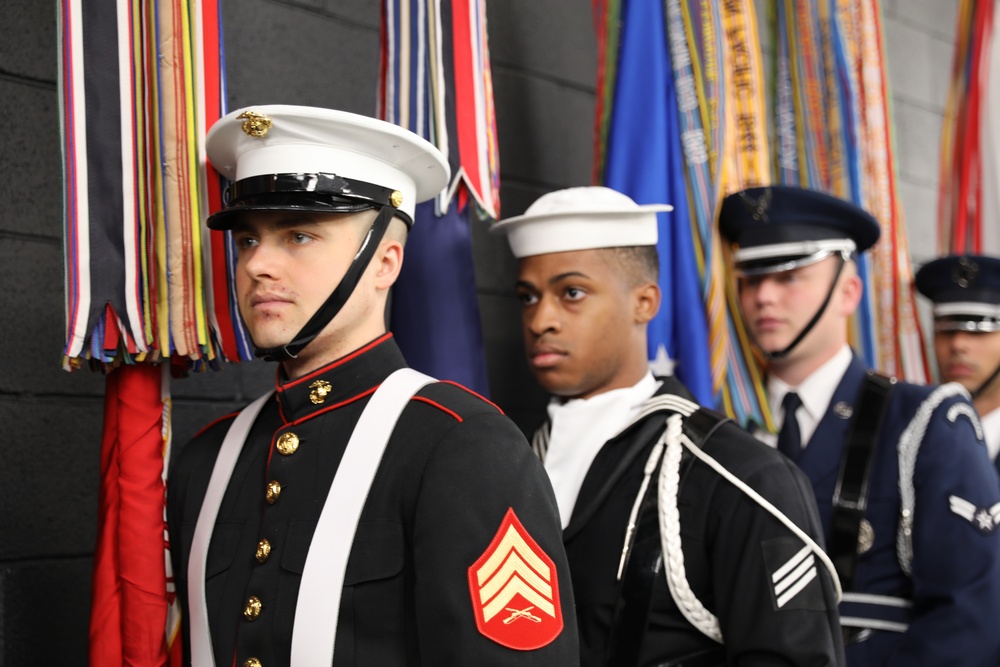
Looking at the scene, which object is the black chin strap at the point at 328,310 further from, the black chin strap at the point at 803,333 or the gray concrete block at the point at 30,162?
the black chin strap at the point at 803,333

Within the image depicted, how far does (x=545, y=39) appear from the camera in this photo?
2795mm

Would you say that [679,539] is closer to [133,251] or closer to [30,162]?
[133,251]

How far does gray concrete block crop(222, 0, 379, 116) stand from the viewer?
2191 millimetres

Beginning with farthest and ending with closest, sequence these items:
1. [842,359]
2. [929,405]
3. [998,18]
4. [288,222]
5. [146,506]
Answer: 1. [998,18]
2. [842,359]
3. [929,405]
4. [146,506]
5. [288,222]

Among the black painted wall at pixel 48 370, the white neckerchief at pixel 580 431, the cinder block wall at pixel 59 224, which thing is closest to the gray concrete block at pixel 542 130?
the cinder block wall at pixel 59 224

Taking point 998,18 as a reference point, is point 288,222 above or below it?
below

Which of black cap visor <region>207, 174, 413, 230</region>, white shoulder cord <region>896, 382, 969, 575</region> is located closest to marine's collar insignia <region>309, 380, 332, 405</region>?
black cap visor <region>207, 174, 413, 230</region>

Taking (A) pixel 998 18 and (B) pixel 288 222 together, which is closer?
(B) pixel 288 222

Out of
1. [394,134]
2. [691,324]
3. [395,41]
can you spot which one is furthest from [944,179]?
[394,134]

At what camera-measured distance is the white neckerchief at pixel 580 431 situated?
71.0 inches

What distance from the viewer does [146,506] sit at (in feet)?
4.99

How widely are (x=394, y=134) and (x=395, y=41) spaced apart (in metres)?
0.60

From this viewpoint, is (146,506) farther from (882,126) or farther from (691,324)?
(882,126)

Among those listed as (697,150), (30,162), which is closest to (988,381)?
(697,150)
